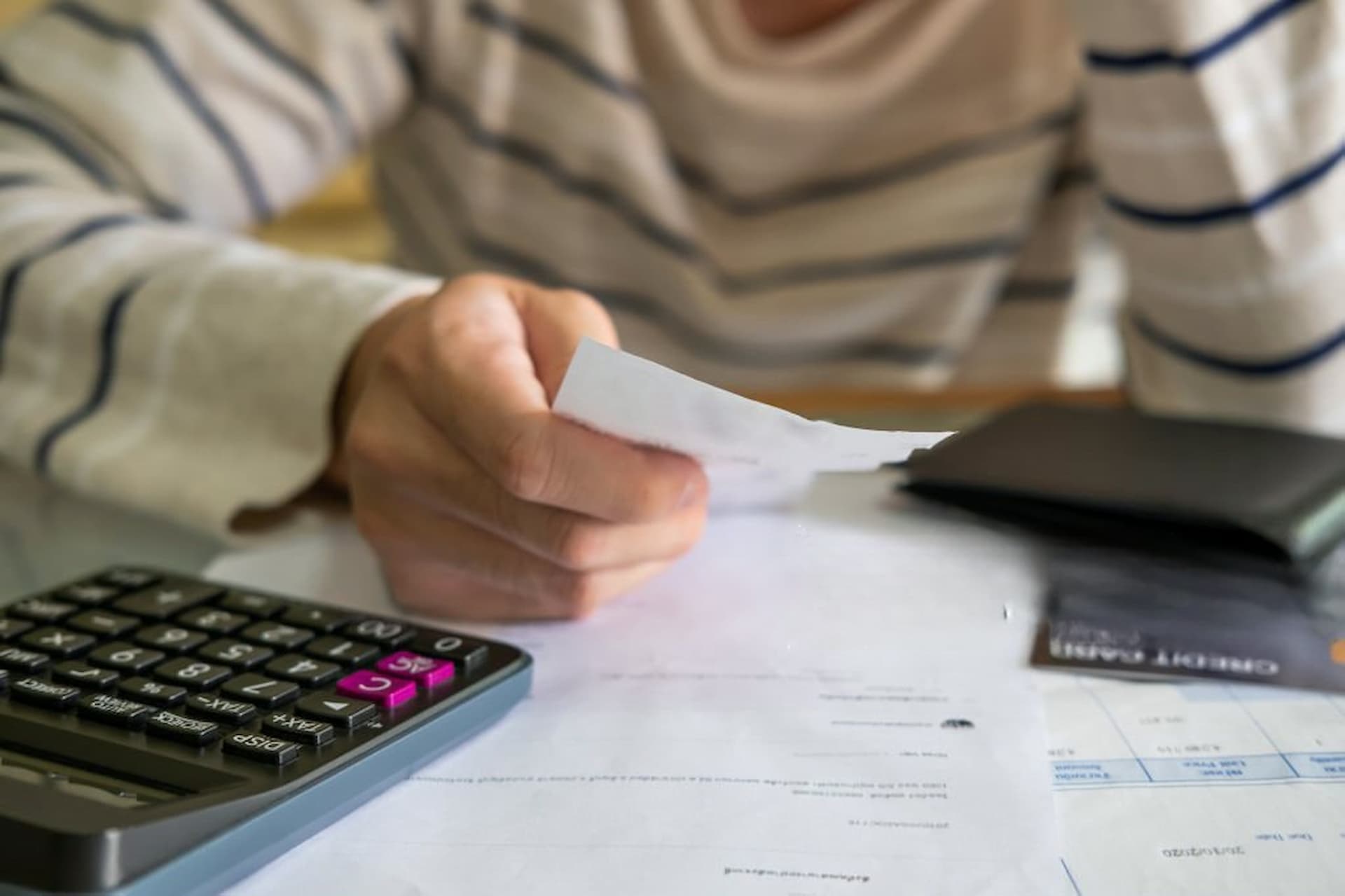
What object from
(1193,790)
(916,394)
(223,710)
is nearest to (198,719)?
(223,710)

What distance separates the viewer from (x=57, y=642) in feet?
1.02

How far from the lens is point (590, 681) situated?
0.33 m

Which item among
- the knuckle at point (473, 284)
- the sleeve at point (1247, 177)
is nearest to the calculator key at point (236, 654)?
the knuckle at point (473, 284)

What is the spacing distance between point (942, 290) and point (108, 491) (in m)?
0.51

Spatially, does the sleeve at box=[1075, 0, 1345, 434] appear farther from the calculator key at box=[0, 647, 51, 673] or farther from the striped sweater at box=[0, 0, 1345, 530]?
the calculator key at box=[0, 647, 51, 673]

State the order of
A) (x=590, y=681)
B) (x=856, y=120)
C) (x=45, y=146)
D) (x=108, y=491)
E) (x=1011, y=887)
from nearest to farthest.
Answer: (x=1011, y=887)
(x=590, y=681)
(x=108, y=491)
(x=45, y=146)
(x=856, y=120)

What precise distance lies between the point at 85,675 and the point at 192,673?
2 cm

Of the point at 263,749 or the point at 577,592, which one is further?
the point at 577,592

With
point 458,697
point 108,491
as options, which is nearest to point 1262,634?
point 458,697

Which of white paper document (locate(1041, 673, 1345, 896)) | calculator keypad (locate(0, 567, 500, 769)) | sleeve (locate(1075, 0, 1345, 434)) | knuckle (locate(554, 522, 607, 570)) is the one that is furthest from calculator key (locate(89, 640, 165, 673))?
sleeve (locate(1075, 0, 1345, 434))

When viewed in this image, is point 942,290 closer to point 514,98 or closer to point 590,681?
point 514,98

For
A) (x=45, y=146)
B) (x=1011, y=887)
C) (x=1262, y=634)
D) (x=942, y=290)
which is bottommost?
(x=1011, y=887)

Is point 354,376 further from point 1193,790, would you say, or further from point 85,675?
point 1193,790

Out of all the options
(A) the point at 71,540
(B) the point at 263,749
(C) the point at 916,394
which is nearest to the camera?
(B) the point at 263,749
